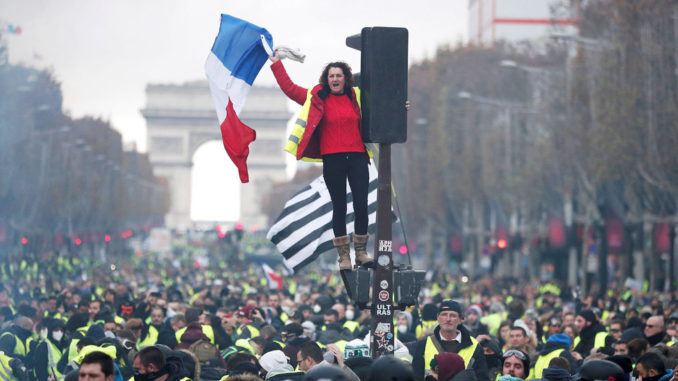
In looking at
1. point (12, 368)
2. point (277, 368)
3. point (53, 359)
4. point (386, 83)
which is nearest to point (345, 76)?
point (386, 83)

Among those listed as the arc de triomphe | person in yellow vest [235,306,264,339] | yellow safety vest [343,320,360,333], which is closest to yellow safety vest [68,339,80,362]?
person in yellow vest [235,306,264,339]

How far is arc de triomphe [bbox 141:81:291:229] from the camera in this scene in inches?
5246

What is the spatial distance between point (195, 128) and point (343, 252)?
131582 millimetres

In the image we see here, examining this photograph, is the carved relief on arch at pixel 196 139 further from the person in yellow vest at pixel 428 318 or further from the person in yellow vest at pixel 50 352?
the person in yellow vest at pixel 50 352

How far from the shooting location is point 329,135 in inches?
354

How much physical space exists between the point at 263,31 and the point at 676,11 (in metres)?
25.0

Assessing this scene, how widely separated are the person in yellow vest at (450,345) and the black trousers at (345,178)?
1.28 meters

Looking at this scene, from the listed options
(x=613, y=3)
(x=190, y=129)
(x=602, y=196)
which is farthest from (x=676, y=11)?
(x=190, y=129)

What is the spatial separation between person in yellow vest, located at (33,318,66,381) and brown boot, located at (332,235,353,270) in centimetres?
423

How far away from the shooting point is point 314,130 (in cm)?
894

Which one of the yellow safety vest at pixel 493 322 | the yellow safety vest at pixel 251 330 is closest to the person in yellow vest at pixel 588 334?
the yellow safety vest at pixel 251 330

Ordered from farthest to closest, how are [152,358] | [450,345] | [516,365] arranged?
[450,345]
[516,365]
[152,358]

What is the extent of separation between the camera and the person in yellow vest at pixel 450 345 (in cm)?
1001

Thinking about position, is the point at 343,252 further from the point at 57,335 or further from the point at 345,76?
the point at 57,335
